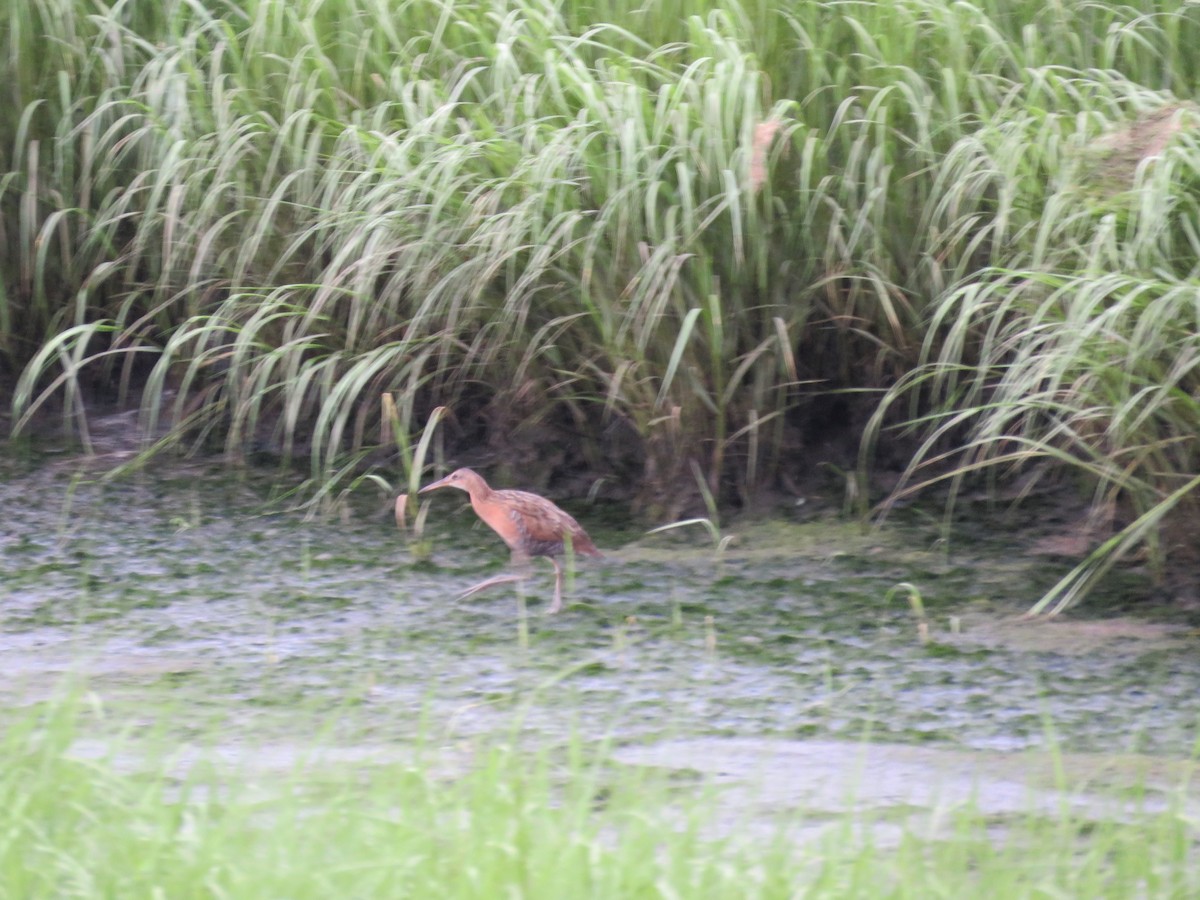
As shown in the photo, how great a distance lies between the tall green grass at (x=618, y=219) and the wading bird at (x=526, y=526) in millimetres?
322

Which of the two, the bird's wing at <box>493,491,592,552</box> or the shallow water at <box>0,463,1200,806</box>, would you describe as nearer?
the shallow water at <box>0,463,1200,806</box>

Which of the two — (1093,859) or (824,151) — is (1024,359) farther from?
(1093,859)

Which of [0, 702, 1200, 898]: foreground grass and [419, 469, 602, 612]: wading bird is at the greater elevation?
[419, 469, 602, 612]: wading bird

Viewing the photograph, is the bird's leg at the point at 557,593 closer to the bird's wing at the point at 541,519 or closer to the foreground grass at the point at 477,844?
the bird's wing at the point at 541,519

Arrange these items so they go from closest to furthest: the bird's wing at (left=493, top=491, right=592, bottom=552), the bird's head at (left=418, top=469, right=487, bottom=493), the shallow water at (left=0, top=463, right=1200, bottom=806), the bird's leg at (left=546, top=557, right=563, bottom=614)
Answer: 1. the shallow water at (left=0, top=463, right=1200, bottom=806)
2. the bird's leg at (left=546, top=557, right=563, bottom=614)
3. the bird's wing at (left=493, top=491, right=592, bottom=552)
4. the bird's head at (left=418, top=469, right=487, bottom=493)

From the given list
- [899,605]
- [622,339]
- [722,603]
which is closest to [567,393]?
[622,339]

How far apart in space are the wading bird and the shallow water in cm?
6

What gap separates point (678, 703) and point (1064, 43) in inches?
79.9

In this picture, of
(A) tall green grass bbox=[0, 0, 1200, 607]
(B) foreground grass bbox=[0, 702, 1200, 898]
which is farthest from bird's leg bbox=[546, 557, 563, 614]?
(B) foreground grass bbox=[0, 702, 1200, 898]

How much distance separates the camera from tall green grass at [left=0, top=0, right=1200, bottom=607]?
3.22m

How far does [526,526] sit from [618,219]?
2.34ft

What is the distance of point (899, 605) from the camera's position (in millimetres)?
3061

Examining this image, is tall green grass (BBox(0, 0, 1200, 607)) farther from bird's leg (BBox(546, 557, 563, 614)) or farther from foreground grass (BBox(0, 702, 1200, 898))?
foreground grass (BBox(0, 702, 1200, 898))

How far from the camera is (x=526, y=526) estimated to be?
3188 mm
